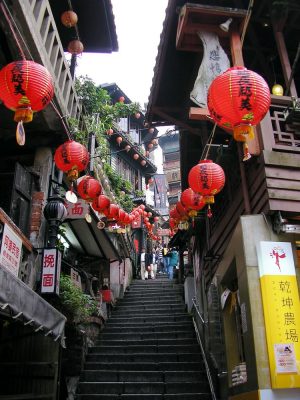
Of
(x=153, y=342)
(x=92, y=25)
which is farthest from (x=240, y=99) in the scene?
(x=92, y=25)

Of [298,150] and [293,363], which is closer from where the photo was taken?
[293,363]

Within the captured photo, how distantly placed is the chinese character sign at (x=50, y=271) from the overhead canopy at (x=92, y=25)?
898cm

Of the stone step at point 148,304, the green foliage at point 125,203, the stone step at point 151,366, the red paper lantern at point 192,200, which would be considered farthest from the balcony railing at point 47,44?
the green foliage at point 125,203

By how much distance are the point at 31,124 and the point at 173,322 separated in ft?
32.8

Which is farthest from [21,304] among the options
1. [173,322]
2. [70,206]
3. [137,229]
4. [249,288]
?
[137,229]

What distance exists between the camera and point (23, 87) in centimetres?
650

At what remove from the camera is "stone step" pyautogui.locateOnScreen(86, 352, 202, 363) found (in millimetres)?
13977

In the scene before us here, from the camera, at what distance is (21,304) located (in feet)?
23.3

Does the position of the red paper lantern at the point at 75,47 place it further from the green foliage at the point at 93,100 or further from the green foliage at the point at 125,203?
the green foliage at the point at 125,203

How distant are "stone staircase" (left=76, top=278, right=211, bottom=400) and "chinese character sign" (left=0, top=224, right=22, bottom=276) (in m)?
5.37

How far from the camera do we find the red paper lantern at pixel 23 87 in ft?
21.3

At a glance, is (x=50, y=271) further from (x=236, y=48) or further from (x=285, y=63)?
(x=285, y=63)

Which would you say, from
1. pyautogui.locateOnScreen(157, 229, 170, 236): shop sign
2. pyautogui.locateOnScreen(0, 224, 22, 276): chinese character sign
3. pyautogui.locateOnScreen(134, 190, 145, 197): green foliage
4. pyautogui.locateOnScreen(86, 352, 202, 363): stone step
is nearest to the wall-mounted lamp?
pyautogui.locateOnScreen(0, 224, 22, 276): chinese character sign

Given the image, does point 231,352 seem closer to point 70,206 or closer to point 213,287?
point 213,287
